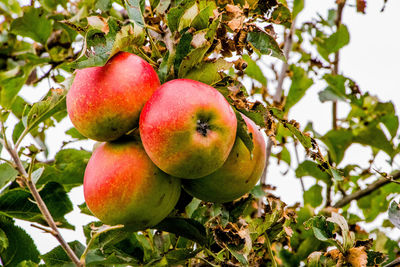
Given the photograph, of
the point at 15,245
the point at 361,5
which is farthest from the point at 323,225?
the point at 361,5

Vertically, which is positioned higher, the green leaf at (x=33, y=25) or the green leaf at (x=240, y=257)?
the green leaf at (x=33, y=25)

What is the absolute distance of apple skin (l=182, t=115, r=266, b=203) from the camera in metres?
1.00

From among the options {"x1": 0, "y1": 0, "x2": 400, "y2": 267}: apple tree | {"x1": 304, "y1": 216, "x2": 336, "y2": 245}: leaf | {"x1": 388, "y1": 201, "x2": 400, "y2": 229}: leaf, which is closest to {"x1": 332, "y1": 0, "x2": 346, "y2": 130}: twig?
{"x1": 0, "y1": 0, "x2": 400, "y2": 267}: apple tree

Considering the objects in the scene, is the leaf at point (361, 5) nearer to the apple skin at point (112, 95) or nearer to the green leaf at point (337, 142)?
the green leaf at point (337, 142)

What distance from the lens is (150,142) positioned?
898 millimetres

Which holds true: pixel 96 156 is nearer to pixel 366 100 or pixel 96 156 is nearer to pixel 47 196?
pixel 47 196

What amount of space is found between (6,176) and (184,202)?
1.86 ft

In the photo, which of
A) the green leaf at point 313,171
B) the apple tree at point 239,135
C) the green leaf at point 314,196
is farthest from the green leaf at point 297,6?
the green leaf at point 314,196

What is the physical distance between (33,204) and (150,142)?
1.97 feet

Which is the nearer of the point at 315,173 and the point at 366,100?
the point at 315,173

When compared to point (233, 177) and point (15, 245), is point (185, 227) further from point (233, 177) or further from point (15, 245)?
point (15, 245)

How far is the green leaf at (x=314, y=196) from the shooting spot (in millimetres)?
2033

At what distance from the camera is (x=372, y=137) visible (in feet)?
6.47

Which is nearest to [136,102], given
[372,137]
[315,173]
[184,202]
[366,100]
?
[184,202]
